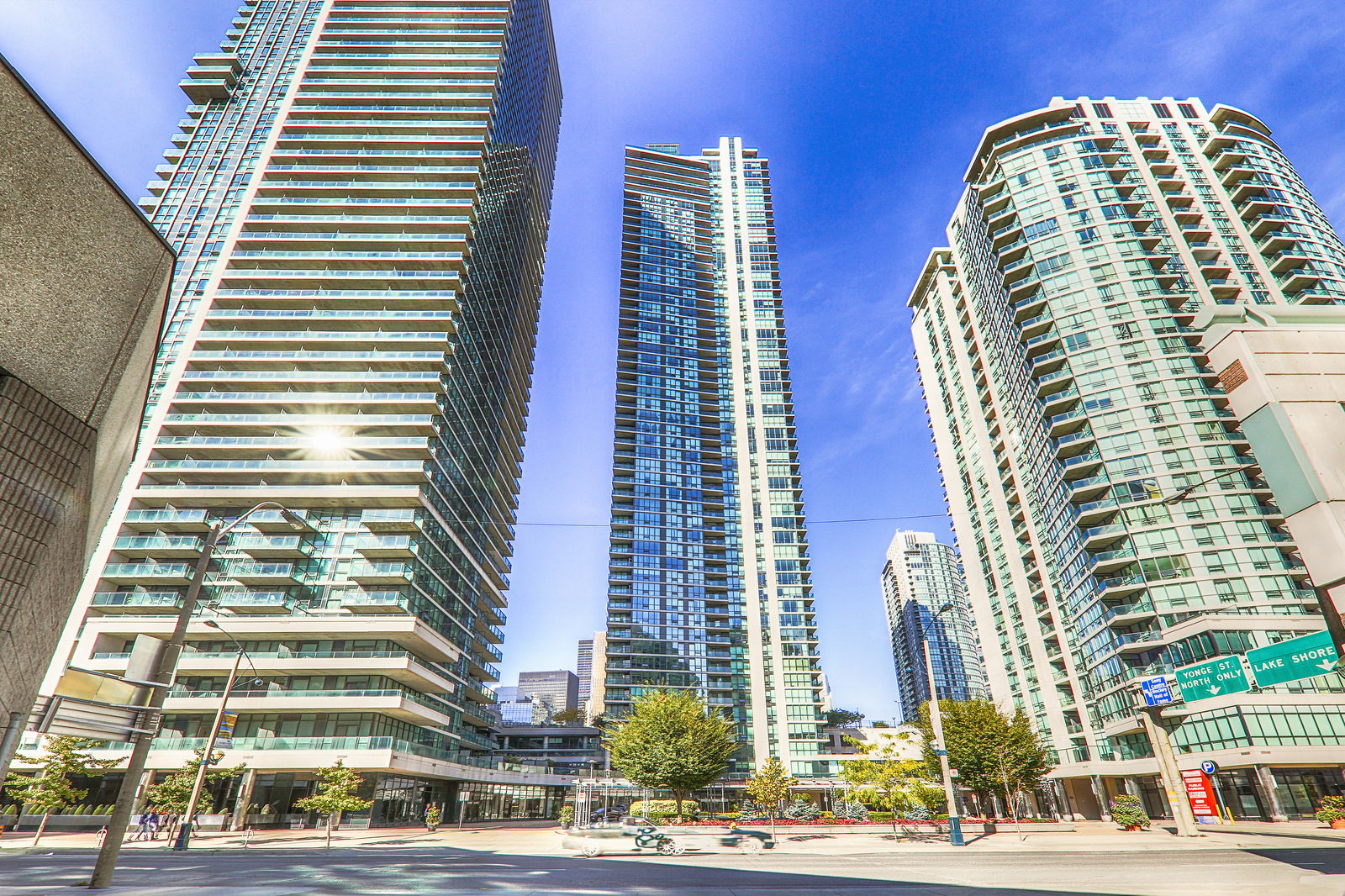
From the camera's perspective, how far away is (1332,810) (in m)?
36.6

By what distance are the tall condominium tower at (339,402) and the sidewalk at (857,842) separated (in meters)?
9.95

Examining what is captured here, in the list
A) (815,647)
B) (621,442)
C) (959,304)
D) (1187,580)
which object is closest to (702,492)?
(621,442)

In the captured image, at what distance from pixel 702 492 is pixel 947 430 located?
128 feet

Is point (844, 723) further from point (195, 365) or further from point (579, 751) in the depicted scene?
point (195, 365)

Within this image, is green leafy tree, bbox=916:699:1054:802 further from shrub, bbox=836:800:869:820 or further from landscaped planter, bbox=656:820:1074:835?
shrub, bbox=836:800:869:820

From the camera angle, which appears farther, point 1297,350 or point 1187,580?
point 1187,580

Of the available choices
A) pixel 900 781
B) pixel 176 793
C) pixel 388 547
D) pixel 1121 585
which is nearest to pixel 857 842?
pixel 900 781

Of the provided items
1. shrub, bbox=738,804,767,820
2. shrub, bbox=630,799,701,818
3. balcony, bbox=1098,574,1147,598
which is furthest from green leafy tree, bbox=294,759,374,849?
balcony, bbox=1098,574,1147,598

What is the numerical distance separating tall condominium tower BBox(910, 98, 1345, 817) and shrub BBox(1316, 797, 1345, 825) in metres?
7.80

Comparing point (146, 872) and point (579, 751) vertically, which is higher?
point (579, 751)

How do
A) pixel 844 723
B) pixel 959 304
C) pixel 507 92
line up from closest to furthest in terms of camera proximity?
pixel 507 92, pixel 959 304, pixel 844 723

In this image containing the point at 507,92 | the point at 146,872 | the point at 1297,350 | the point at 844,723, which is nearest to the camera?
the point at 1297,350

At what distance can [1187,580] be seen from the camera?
54.3m

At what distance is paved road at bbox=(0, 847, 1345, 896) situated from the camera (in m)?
14.8
